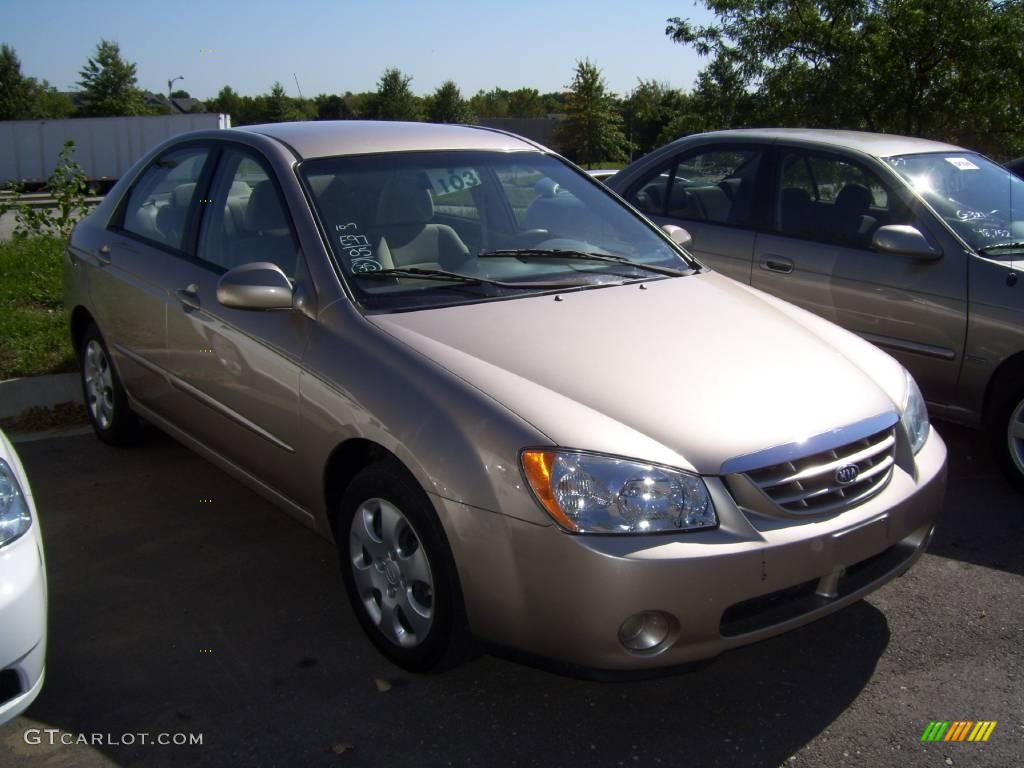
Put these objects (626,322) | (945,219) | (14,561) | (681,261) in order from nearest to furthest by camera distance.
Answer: (14,561), (626,322), (681,261), (945,219)

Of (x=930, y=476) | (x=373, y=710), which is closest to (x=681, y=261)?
(x=930, y=476)

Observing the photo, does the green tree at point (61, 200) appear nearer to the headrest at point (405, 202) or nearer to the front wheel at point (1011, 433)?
the headrest at point (405, 202)

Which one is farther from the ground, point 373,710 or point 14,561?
point 14,561

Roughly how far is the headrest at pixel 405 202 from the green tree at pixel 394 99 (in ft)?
184

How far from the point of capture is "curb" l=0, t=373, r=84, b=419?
6.11 metres

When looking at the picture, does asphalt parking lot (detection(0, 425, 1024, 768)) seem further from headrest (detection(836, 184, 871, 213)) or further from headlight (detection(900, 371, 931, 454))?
headrest (detection(836, 184, 871, 213))

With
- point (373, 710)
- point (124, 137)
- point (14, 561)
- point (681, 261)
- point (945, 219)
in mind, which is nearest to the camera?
point (14, 561)

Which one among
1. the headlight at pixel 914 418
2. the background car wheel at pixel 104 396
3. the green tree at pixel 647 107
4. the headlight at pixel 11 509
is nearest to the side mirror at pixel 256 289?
the headlight at pixel 11 509

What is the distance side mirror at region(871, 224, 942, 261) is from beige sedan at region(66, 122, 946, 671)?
1.33m

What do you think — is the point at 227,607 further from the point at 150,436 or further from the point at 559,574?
the point at 150,436

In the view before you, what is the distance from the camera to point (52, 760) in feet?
9.46

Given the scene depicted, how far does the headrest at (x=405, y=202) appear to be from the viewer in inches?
158

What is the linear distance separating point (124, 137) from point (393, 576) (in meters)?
34.2

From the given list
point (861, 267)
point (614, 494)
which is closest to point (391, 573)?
point (614, 494)
